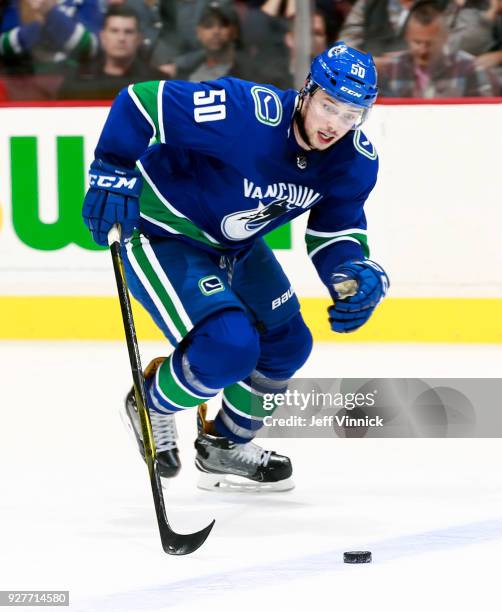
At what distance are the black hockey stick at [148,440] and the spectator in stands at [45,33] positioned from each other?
8.90 feet

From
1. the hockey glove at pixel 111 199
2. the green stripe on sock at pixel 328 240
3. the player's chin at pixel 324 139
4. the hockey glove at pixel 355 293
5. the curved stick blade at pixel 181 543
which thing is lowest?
the curved stick blade at pixel 181 543

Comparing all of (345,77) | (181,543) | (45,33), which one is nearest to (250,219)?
(345,77)

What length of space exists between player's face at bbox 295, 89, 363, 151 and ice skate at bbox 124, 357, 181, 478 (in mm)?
661

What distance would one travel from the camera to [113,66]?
5.46 m

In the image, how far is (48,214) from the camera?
5273 mm

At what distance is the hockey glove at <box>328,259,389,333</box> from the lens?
3002mm

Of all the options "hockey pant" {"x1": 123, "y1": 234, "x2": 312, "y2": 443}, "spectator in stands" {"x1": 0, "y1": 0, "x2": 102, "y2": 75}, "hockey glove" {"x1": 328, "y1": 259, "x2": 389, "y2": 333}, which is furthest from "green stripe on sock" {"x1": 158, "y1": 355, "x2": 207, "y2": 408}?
"spectator in stands" {"x1": 0, "y1": 0, "x2": 102, "y2": 75}

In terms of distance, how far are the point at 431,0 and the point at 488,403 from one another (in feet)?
5.98

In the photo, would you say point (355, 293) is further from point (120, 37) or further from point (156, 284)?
point (120, 37)

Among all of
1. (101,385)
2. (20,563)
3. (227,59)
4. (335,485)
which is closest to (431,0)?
(227,59)

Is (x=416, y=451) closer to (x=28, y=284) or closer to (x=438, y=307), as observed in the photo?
(x=438, y=307)

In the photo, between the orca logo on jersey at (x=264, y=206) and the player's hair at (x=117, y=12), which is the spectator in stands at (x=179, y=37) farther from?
the orca logo on jersey at (x=264, y=206)

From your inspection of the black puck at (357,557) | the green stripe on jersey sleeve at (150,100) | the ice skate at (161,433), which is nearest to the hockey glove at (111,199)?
the green stripe on jersey sleeve at (150,100)

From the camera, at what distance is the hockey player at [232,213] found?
2893 millimetres
